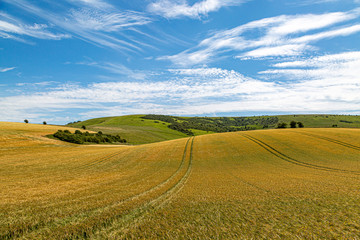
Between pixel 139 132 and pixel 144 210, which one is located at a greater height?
pixel 144 210

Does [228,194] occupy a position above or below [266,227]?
below

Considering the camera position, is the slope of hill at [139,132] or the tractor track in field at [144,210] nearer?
the tractor track in field at [144,210]

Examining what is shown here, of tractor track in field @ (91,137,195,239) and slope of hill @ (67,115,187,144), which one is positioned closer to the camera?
tractor track in field @ (91,137,195,239)

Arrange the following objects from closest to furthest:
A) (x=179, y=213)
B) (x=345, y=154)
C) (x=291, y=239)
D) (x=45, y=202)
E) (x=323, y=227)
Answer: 1. (x=291, y=239)
2. (x=323, y=227)
3. (x=179, y=213)
4. (x=45, y=202)
5. (x=345, y=154)

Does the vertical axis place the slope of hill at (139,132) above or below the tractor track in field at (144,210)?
below

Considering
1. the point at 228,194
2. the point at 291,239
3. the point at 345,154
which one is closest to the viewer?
the point at 291,239

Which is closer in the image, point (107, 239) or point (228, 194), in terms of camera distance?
point (107, 239)

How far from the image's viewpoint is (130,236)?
5.57 metres

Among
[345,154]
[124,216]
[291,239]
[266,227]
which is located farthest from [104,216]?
[345,154]

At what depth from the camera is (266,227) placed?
241 inches

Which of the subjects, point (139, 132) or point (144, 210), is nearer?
point (144, 210)

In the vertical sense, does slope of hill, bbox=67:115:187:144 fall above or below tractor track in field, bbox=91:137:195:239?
below

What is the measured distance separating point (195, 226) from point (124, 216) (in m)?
2.96

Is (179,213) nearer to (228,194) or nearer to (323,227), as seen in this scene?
(228,194)
